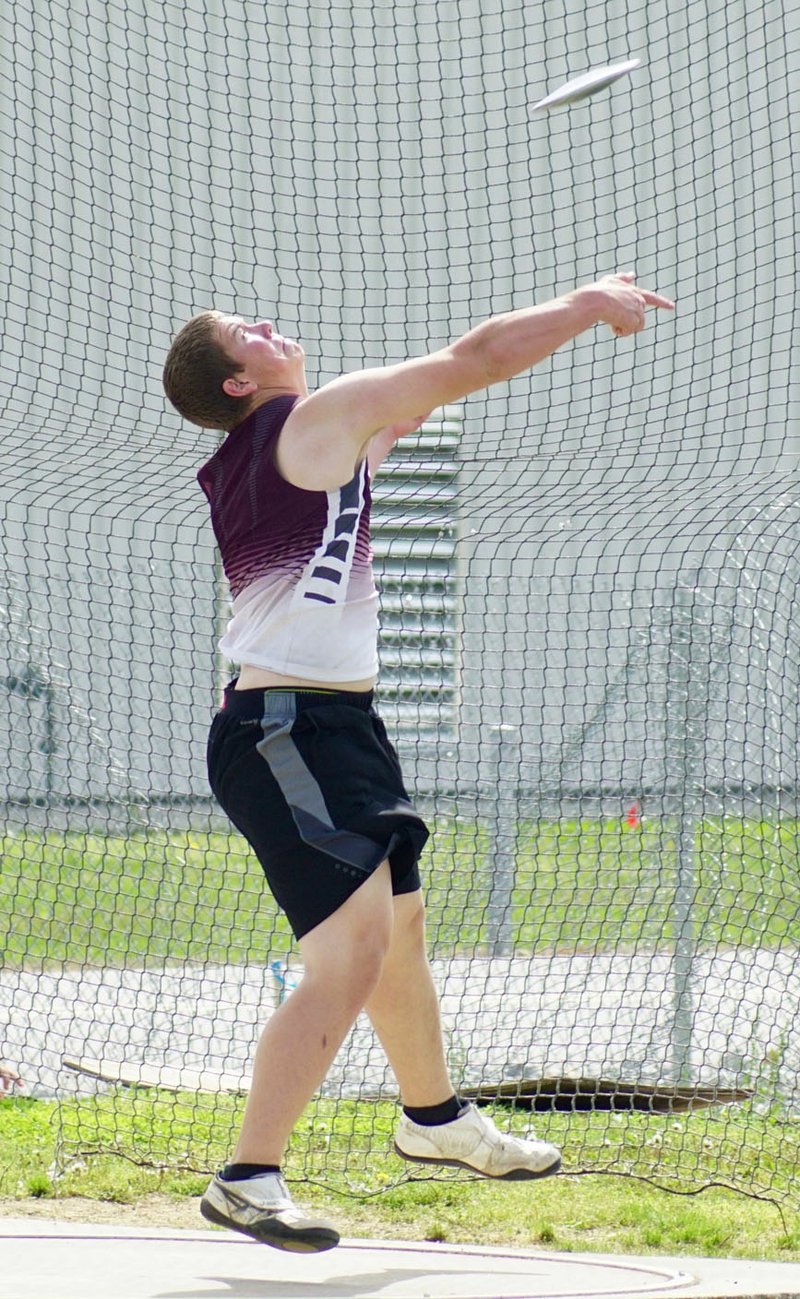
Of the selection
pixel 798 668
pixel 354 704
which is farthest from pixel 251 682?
pixel 798 668

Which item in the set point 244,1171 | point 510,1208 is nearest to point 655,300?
point 244,1171

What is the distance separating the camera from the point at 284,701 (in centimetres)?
318

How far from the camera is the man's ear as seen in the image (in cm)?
327

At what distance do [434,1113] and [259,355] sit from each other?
1.64 m

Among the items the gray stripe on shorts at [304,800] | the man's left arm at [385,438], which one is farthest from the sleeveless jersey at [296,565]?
the man's left arm at [385,438]

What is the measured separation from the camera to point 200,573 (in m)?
8.02

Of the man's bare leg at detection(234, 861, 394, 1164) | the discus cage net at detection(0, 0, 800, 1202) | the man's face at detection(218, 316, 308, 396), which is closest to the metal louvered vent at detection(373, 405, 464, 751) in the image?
the discus cage net at detection(0, 0, 800, 1202)

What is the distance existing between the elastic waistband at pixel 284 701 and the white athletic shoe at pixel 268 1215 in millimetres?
880

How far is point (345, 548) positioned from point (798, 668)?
2.45 m

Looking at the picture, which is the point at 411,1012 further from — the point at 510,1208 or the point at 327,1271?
the point at 510,1208

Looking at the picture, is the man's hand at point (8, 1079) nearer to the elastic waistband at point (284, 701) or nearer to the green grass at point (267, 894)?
the green grass at point (267, 894)

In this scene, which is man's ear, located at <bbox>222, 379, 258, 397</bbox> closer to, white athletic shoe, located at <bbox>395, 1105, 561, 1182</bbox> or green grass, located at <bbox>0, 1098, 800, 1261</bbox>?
white athletic shoe, located at <bbox>395, 1105, 561, 1182</bbox>

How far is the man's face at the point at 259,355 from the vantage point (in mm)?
3275

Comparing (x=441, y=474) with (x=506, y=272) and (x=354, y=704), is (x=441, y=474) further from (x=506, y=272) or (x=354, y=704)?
(x=354, y=704)
